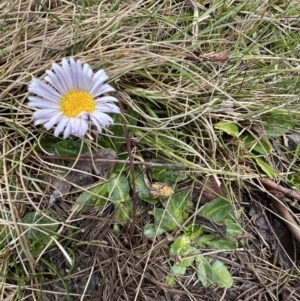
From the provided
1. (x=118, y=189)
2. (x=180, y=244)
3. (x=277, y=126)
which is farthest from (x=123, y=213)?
(x=277, y=126)

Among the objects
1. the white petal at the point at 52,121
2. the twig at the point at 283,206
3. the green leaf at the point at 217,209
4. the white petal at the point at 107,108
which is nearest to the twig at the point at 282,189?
the twig at the point at 283,206

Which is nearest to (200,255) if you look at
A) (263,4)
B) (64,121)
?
(64,121)

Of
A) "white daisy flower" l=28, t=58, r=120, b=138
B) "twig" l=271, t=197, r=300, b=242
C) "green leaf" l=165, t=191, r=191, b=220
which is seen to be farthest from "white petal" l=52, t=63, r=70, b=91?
"twig" l=271, t=197, r=300, b=242

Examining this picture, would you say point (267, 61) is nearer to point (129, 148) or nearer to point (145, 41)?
point (145, 41)

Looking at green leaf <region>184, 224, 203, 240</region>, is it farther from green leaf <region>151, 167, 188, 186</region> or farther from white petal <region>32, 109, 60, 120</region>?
white petal <region>32, 109, 60, 120</region>

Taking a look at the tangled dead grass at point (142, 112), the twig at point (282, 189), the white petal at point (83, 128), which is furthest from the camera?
the twig at point (282, 189)

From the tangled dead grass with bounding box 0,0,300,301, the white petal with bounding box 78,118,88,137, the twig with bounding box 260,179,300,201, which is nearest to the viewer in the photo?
the white petal with bounding box 78,118,88,137

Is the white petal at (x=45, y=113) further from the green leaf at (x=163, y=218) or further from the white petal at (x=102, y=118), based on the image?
the green leaf at (x=163, y=218)
